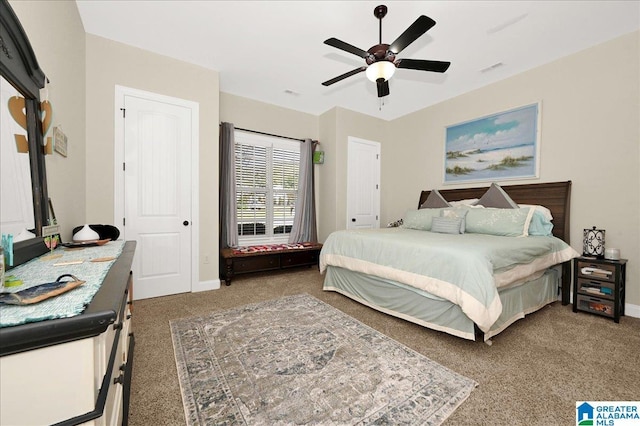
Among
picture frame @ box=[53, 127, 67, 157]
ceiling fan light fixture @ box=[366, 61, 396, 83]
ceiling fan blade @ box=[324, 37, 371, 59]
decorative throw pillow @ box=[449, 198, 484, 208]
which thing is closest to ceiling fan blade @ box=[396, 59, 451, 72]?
ceiling fan light fixture @ box=[366, 61, 396, 83]

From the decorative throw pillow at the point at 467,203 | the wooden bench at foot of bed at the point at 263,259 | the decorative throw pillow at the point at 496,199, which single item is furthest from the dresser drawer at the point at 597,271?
the wooden bench at foot of bed at the point at 263,259

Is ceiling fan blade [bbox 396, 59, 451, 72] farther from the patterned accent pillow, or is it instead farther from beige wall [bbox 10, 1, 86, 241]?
beige wall [bbox 10, 1, 86, 241]

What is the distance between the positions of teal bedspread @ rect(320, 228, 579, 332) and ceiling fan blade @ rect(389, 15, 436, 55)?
1.71 meters

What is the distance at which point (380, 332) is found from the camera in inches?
92.5

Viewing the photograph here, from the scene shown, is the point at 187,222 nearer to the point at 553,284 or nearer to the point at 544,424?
the point at 544,424

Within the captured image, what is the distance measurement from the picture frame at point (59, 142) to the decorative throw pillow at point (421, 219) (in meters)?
3.76

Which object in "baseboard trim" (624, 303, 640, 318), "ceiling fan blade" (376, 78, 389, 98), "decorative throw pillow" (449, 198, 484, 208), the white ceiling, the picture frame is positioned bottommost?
"baseboard trim" (624, 303, 640, 318)

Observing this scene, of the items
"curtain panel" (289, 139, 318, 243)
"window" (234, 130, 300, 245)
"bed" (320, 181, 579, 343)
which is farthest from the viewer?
"curtain panel" (289, 139, 318, 243)

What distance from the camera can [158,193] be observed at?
3213 millimetres

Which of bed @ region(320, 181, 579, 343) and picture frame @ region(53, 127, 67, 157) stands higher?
picture frame @ region(53, 127, 67, 157)

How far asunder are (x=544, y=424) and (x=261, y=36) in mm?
3740

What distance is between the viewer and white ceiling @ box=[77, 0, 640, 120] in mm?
2391

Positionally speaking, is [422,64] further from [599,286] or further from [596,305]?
Result: [596,305]

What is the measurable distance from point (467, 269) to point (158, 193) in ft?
11.0
